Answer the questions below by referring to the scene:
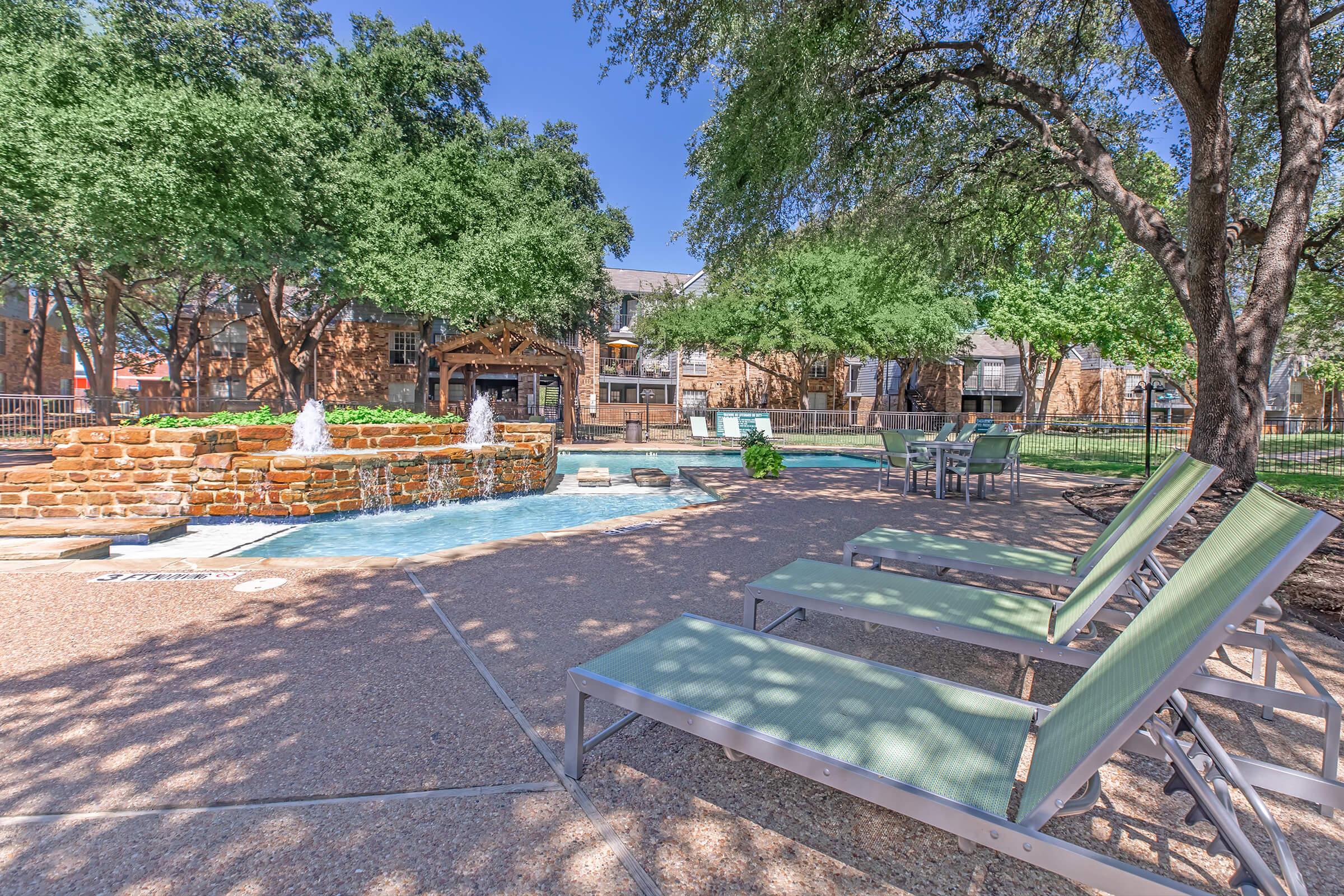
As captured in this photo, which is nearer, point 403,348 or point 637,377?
point 403,348

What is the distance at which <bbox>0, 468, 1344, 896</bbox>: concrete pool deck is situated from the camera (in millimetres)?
1869

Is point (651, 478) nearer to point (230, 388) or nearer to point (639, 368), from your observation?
point (639, 368)

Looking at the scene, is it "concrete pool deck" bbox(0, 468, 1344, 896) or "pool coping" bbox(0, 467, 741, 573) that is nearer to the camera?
"concrete pool deck" bbox(0, 468, 1344, 896)

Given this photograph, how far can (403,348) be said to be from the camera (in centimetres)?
2964

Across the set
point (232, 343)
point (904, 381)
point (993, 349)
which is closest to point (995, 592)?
point (904, 381)

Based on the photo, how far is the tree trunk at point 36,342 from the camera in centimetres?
2503

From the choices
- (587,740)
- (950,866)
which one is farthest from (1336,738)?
(587,740)

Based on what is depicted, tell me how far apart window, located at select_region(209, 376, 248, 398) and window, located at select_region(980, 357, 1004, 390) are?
1643 inches

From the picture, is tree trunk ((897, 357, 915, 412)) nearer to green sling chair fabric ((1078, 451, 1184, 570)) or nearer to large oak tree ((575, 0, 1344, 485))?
large oak tree ((575, 0, 1344, 485))

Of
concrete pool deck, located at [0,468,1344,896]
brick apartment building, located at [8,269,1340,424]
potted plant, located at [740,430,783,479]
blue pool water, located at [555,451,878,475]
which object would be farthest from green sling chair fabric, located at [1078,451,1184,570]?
brick apartment building, located at [8,269,1340,424]

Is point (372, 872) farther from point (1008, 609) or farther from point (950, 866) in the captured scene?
point (1008, 609)

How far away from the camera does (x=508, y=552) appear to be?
19.0ft

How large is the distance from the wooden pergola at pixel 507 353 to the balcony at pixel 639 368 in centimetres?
1415

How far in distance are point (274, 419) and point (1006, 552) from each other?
428 inches
